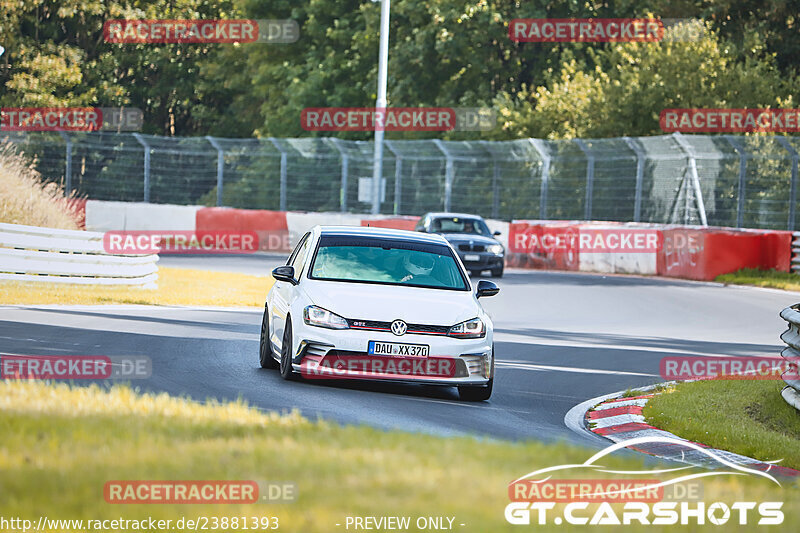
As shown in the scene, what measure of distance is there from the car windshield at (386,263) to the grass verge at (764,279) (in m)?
16.6

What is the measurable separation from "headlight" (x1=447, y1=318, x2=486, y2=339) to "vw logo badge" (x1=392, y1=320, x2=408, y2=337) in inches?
15.6

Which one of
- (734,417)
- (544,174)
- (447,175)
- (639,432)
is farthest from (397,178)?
(639,432)

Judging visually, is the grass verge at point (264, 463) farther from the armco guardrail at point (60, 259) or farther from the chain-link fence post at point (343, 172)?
the chain-link fence post at point (343, 172)

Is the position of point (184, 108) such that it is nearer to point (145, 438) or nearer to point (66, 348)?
point (66, 348)

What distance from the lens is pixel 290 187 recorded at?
4238cm

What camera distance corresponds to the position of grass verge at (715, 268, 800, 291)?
27.9 m

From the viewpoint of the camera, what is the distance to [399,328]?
11.0 meters

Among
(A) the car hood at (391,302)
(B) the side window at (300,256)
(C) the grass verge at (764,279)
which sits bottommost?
(C) the grass verge at (764,279)

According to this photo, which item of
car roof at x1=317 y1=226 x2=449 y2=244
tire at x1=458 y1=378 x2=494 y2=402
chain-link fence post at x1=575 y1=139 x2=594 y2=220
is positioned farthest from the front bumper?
chain-link fence post at x1=575 y1=139 x2=594 y2=220

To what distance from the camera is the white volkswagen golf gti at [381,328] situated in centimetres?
1105

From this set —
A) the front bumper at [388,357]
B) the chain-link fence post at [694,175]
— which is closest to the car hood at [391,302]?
the front bumper at [388,357]

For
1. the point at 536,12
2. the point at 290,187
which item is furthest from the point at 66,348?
the point at 536,12

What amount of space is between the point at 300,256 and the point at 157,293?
9.13 meters

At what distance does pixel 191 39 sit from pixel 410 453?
5809 centimetres
